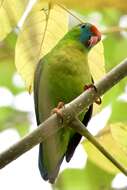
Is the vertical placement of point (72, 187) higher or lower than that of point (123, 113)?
lower

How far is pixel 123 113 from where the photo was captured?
2.55m

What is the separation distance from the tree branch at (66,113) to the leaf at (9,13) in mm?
383

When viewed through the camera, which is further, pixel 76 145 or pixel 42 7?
pixel 76 145

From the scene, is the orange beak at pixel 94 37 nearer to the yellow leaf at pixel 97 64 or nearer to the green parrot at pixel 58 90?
the green parrot at pixel 58 90

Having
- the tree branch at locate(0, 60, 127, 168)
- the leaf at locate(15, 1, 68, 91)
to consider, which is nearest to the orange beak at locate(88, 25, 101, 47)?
the leaf at locate(15, 1, 68, 91)

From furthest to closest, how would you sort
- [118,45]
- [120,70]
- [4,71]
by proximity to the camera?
[4,71]
[118,45]
[120,70]

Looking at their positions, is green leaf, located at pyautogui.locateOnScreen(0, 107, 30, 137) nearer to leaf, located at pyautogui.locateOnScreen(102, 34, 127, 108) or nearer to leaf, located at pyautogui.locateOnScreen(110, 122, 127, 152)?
leaf, located at pyautogui.locateOnScreen(102, 34, 127, 108)

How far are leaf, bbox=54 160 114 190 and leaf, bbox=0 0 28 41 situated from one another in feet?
3.46

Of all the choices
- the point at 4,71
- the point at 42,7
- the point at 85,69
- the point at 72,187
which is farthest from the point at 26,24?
the point at 4,71

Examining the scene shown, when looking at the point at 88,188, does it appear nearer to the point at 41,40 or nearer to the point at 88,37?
the point at 88,37

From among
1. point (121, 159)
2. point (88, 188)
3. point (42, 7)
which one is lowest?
point (88, 188)

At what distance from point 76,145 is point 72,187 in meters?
0.37

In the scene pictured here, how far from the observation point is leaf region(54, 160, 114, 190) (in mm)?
2676

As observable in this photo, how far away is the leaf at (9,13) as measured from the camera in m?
1.78
